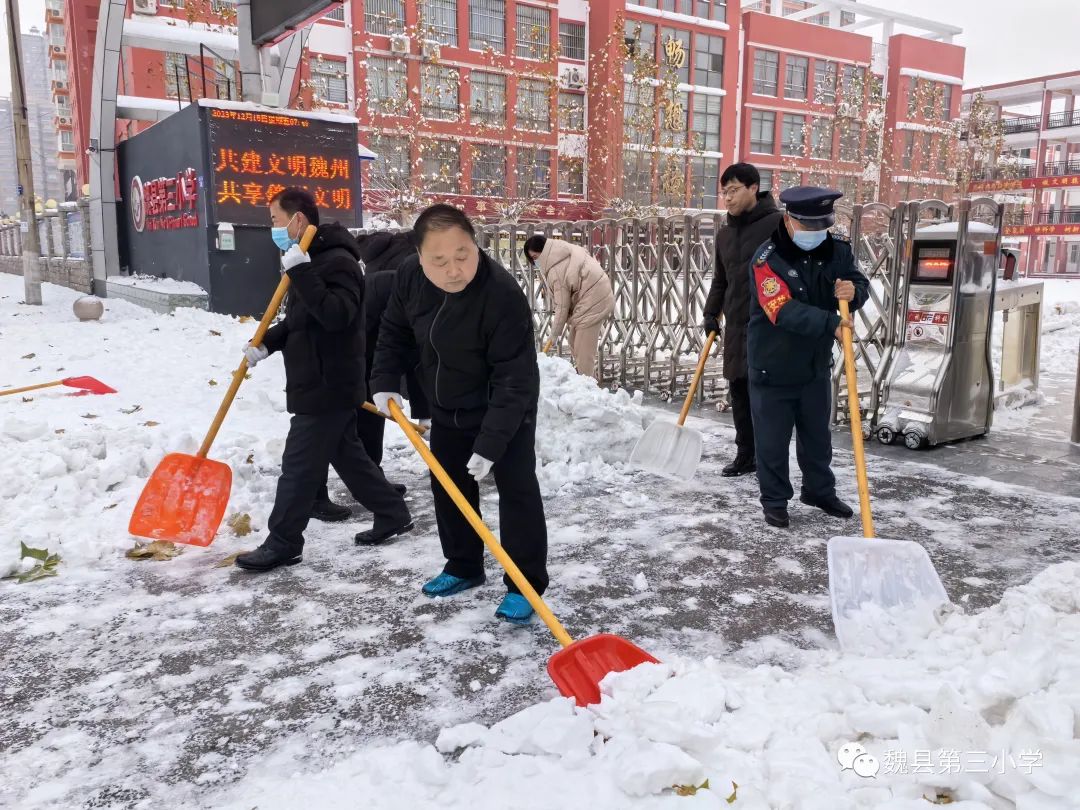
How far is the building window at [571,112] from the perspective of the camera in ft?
109

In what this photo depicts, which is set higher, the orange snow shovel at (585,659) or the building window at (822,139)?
the building window at (822,139)

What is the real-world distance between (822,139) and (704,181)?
7.55 meters

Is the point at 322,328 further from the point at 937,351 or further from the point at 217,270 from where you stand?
the point at 217,270

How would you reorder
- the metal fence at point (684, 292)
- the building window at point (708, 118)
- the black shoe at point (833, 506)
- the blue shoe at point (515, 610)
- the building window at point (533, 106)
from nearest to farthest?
the blue shoe at point (515, 610) → the black shoe at point (833, 506) → the metal fence at point (684, 292) → the building window at point (533, 106) → the building window at point (708, 118)

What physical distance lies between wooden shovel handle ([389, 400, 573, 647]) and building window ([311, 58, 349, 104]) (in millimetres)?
27796

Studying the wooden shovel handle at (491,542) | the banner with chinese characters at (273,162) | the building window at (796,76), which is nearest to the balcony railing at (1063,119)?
the building window at (796,76)

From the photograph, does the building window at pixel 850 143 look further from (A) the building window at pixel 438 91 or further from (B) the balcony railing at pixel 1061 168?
(A) the building window at pixel 438 91

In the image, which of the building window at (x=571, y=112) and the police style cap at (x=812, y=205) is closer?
the police style cap at (x=812, y=205)

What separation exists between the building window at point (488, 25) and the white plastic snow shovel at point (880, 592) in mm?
31871

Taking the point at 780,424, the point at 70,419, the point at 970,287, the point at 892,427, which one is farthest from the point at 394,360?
the point at 970,287

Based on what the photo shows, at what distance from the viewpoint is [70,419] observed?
570cm

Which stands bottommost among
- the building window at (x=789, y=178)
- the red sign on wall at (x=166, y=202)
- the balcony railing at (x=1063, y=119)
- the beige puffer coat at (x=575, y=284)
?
the beige puffer coat at (x=575, y=284)

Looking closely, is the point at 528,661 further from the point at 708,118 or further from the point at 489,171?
the point at 708,118

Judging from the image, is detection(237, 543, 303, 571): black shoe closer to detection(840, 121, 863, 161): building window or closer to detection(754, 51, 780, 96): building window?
detection(754, 51, 780, 96): building window
